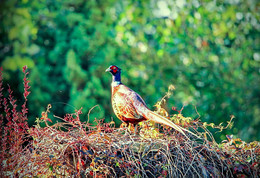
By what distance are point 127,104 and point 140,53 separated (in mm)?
2387

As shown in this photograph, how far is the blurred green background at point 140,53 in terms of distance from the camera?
4.23 meters

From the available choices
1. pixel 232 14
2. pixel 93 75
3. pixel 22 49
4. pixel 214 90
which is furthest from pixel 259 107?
pixel 22 49

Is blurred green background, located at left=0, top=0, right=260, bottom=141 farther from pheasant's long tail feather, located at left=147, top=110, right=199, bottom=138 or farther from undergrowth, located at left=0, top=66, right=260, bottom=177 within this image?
undergrowth, located at left=0, top=66, right=260, bottom=177

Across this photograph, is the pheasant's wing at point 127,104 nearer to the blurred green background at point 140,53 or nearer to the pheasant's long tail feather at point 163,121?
the pheasant's long tail feather at point 163,121

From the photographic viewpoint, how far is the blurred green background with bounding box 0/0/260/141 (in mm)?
4234

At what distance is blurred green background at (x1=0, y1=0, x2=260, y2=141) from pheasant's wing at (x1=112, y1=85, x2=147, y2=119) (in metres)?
1.56

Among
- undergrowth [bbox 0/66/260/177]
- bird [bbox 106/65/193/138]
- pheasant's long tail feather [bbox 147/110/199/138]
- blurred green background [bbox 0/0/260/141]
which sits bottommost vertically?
undergrowth [bbox 0/66/260/177]

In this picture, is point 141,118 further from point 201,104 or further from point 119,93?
point 201,104

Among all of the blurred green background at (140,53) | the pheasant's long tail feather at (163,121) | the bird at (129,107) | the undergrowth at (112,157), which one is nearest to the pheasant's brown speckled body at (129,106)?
the bird at (129,107)

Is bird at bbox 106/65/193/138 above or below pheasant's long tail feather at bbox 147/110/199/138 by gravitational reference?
above

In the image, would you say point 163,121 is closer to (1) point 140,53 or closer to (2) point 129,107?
(2) point 129,107

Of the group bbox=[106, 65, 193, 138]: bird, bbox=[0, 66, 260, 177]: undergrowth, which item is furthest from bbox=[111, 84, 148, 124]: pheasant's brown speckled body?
bbox=[0, 66, 260, 177]: undergrowth

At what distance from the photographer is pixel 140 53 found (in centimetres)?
479

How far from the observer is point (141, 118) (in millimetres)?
2447
